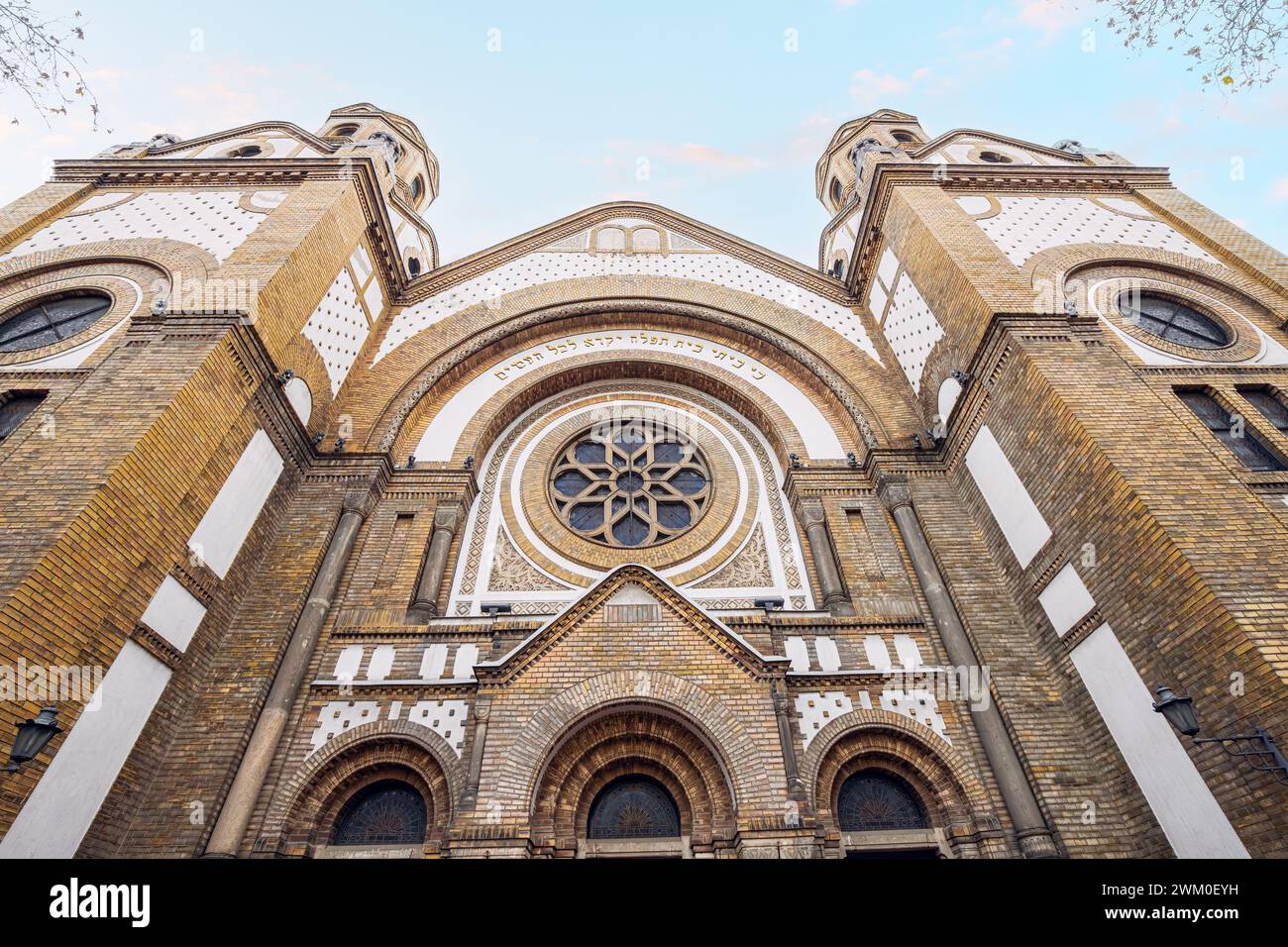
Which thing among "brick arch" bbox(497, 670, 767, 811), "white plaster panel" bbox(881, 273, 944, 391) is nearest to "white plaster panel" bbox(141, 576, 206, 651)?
"brick arch" bbox(497, 670, 767, 811)

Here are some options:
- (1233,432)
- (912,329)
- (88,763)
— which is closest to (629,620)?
(88,763)

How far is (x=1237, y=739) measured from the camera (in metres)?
5.40

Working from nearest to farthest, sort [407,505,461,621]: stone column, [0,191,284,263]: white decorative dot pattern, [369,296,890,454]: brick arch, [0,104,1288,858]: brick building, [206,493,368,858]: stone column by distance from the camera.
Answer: [0,104,1288,858]: brick building, [206,493,368,858]: stone column, [407,505,461,621]: stone column, [0,191,284,263]: white decorative dot pattern, [369,296,890,454]: brick arch

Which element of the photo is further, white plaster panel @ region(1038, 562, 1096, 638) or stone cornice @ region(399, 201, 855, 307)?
stone cornice @ region(399, 201, 855, 307)

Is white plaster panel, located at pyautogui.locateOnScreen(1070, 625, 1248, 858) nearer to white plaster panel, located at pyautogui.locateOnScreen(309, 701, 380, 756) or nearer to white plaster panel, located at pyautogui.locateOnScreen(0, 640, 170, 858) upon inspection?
white plaster panel, located at pyautogui.locateOnScreen(309, 701, 380, 756)

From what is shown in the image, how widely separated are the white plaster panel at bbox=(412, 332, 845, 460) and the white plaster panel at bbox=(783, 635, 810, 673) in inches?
152

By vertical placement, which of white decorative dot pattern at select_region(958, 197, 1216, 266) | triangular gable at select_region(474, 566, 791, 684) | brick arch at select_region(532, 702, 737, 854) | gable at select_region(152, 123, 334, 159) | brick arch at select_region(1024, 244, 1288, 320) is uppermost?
gable at select_region(152, 123, 334, 159)

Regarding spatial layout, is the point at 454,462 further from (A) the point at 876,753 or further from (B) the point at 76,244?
(A) the point at 876,753

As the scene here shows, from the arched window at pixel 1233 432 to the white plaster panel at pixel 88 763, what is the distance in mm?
13001

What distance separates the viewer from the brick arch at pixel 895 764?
745 cm

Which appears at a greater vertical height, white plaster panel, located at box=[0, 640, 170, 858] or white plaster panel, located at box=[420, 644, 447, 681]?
white plaster panel, located at box=[420, 644, 447, 681]

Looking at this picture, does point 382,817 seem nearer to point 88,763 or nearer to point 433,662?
point 433,662

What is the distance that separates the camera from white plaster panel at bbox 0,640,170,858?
18.6ft

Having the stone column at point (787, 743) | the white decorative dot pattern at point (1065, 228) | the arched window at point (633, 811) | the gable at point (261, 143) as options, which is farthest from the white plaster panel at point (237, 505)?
the white decorative dot pattern at point (1065, 228)
